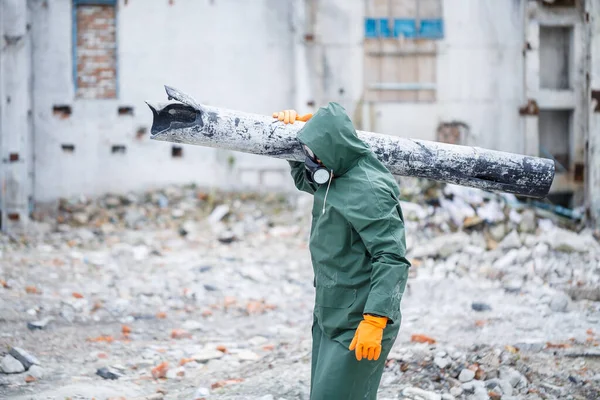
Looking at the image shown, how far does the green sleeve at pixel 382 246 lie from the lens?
3.17m

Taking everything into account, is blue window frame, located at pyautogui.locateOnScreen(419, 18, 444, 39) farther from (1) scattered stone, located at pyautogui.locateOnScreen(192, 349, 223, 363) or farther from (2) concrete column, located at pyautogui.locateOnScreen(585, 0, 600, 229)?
(1) scattered stone, located at pyautogui.locateOnScreen(192, 349, 223, 363)

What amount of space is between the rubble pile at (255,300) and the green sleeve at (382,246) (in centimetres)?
143

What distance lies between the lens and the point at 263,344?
19.3ft

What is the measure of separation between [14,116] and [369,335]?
25.7ft

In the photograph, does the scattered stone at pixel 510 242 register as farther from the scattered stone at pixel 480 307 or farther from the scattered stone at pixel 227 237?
the scattered stone at pixel 227 237

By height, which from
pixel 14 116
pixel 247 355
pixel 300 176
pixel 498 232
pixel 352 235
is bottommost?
pixel 247 355

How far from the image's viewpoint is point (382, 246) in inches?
126

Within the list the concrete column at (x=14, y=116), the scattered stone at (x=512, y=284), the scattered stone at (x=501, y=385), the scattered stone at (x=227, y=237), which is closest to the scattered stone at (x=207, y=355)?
the scattered stone at (x=501, y=385)

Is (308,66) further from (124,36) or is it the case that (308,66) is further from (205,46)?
(124,36)

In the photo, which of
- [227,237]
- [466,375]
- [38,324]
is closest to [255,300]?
[38,324]

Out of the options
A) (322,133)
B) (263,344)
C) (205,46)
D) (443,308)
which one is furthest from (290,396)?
(205,46)

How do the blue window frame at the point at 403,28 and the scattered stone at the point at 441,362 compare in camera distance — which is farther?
the blue window frame at the point at 403,28

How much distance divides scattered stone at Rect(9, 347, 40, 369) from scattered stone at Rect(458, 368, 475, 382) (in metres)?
2.84

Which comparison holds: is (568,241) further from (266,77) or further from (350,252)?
(350,252)
